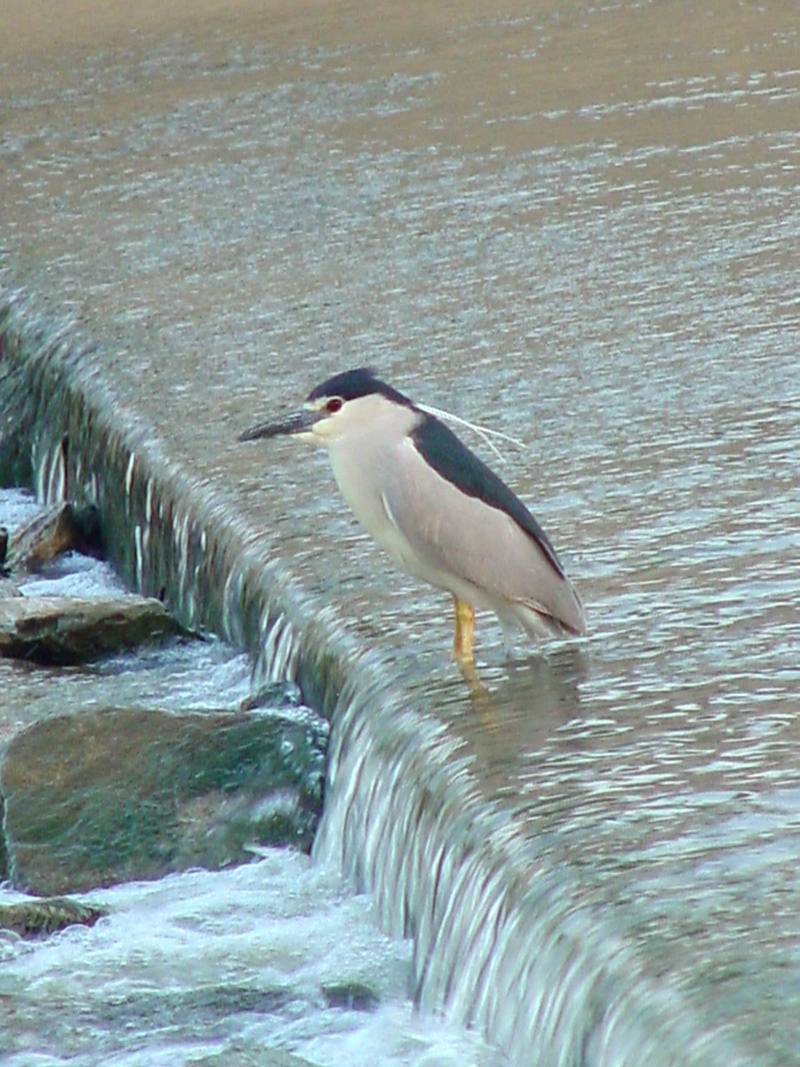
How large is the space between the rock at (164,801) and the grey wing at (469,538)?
1100 millimetres

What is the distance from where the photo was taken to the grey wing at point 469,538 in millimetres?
5777

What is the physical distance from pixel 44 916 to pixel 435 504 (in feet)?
5.25

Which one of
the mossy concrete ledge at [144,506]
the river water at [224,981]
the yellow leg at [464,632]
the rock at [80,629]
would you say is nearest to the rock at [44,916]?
the river water at [224,981]

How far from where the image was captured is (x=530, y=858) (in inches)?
194

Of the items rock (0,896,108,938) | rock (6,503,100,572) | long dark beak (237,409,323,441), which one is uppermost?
long dark beak (237,409,323,441)

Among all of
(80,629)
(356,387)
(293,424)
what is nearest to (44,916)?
(293,424)

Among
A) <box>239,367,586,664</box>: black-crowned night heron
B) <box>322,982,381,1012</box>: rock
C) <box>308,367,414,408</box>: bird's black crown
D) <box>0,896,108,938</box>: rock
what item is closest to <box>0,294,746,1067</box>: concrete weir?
<box>322,982,381,1012</box>: rock

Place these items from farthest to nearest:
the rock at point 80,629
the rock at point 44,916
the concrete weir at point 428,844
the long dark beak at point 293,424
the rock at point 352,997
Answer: the rock at point 80,629 → the rock at point 44,916 → the long dark beak at point 293,424 → the rock at point 352,997 → the concrete weir at point 428,844

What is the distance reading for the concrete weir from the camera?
4.44 m

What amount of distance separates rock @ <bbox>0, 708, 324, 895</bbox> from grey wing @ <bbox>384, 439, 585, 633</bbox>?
1.10 meters

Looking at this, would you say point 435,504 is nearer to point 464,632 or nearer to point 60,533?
point 464,632

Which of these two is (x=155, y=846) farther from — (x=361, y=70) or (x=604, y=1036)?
(x=361, y=70)

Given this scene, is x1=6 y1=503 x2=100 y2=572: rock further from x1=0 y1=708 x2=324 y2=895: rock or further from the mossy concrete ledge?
x1=0 y1=708 x2=324 y2=895: rock

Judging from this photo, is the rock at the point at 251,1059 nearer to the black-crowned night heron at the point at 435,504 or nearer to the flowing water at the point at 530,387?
the flowing water at the point at 530,387
